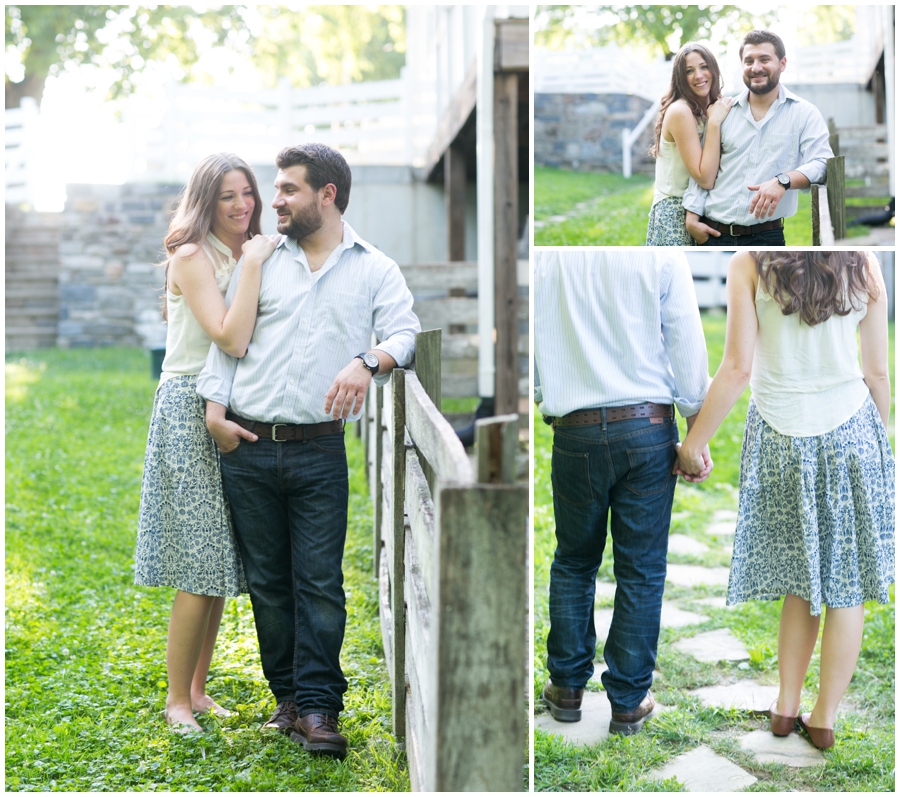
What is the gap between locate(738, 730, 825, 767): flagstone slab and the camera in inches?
108

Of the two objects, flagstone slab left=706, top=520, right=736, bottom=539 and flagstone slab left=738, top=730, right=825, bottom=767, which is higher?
flagstone slab left=706, top=520, right=736, bottom=539

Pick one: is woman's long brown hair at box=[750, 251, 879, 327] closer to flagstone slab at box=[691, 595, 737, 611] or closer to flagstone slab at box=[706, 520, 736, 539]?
flagstone slab at box=[691, 595, 737, 611]

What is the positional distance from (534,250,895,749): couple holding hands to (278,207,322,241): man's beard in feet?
2.14

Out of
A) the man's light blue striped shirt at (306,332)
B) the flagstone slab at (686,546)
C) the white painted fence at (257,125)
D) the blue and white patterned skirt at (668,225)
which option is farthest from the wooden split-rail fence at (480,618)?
the white painted fence at (257,125)

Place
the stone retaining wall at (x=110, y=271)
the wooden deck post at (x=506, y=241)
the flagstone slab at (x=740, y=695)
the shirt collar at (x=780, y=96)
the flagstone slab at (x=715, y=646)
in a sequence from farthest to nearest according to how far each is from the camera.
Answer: the stone retaining wall at (x=110, y=271) < the wooden deck post at (x=506, y=241) < the flagstone slab at (x=715, y=646) < the flagstone slab at (x=740, y=695) < the shirt collar at (x=780, y=96)

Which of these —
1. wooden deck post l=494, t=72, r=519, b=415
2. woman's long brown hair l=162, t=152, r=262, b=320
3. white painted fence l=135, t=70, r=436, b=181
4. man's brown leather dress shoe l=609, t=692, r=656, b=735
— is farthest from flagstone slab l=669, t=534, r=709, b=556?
white painted fence l=135, t=70, r=436, b=181

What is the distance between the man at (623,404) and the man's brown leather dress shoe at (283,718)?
947mm

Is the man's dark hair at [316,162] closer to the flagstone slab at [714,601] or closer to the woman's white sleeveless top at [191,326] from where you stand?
the woman's white sleeveless top at [191,326]

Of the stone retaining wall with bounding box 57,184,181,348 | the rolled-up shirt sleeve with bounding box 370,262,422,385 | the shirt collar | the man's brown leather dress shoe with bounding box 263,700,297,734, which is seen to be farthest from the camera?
the stone retaining wall with bounding box 57,184,181,348

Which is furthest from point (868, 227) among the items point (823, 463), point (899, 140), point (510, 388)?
point (510, 388)

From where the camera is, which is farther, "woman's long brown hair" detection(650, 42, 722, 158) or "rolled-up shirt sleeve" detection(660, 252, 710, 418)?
"rolled-up shirt sleeve" detection(660, 252, 710, 418)

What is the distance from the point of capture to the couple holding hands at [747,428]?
2754mm

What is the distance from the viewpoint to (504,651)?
1714 mm

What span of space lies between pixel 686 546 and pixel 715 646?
4.15 feet
